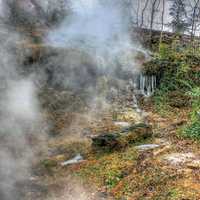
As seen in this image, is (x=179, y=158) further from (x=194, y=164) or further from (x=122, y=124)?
(x=122, y=124)

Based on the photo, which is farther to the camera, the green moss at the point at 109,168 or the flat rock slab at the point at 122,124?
the flat rock slab at the point at 122,124

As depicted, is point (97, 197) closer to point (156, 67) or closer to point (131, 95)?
point (131, 95)

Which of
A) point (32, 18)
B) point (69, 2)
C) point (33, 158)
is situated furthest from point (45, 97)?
point (69, 2)

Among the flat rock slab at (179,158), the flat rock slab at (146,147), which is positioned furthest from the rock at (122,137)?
the flat rock slab at (179,158)

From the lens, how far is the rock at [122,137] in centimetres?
1584

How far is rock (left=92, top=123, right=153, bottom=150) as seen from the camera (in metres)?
15.8

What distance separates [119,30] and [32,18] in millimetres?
7345

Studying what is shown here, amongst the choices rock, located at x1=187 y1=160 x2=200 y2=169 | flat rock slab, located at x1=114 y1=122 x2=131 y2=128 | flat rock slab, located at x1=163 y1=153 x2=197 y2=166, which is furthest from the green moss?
flat rock slab, located at x1=114 y1=122 x2=131 y2=128

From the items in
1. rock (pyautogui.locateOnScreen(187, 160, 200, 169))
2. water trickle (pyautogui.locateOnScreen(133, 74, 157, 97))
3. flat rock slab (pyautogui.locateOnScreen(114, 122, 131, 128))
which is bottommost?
rock (pyautogui.locateOnScreen(187, 160, 200, 169))

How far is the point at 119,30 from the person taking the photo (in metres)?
32.8

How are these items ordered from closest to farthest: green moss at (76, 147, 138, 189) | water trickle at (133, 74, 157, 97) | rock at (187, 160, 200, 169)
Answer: rock at (187, 160, 200, 169) < green moss at (76, 147, 138, 189) < water trickle at (133, 74, 157, 97)

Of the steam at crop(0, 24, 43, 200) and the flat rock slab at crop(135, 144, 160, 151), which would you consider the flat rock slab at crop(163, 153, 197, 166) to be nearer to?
the flat rock slab at crop(135, 144, 160, 151)

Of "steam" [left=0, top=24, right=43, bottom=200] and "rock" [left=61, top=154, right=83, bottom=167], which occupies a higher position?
"steam" [left=0, top=24, right=43, bottom=200]

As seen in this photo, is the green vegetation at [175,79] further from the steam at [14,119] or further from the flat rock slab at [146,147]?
the steam at [14,119]
